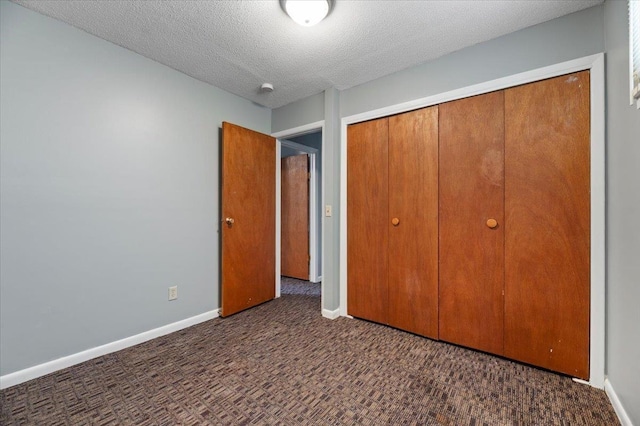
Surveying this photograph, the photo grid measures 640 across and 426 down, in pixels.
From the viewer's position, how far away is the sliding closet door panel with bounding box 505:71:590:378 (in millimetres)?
1657

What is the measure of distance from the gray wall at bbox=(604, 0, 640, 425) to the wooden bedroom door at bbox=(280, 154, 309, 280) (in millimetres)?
3244

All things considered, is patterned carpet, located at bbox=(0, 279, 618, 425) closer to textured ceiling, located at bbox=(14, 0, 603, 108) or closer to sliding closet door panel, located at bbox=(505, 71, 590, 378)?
sliding closet door panel, located at bbox=(505, 71, 590, 378)

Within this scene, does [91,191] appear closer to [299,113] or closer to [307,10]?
[307,10]

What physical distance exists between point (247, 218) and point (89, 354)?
64.2 inches

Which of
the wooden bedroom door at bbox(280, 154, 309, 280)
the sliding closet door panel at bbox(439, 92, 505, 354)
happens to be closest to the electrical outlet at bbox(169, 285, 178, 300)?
the wooden bedroom door at bbox(280, 154, 309, 280)

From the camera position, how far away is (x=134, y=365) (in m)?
1.85

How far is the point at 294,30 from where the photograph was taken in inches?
72.6

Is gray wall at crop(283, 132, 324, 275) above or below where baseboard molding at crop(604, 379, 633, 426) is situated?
above

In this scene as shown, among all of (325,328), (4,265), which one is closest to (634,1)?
(325,328)

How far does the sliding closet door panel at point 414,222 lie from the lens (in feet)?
7.20

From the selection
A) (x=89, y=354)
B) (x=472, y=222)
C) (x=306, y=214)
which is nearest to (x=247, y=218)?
(x=306, y=214)

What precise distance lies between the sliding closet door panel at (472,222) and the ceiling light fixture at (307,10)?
119 cm

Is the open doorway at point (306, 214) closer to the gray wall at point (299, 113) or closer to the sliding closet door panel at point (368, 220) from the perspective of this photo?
the gray wall at point (299, 113)

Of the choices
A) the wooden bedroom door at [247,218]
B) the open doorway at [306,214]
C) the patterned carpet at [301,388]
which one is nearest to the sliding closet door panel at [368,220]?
the patterned carpet at [301,388]
